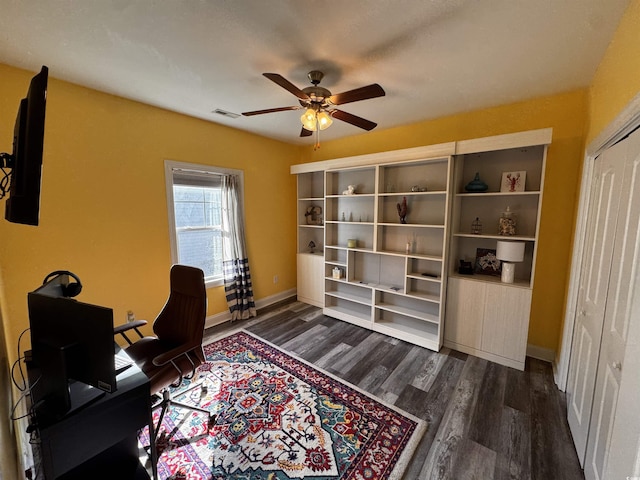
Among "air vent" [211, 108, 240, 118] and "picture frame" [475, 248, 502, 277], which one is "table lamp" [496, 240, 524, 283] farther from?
"air vent" [211, 108, 240, 118]

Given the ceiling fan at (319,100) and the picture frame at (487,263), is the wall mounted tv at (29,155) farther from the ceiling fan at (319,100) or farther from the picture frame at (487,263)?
the picture frame at (487,263)

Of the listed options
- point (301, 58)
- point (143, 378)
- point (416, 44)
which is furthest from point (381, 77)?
point (143, 378)

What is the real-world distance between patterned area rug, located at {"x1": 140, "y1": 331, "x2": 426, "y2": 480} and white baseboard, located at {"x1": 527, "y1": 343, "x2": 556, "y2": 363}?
5.46 feet

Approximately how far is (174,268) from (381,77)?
232cm

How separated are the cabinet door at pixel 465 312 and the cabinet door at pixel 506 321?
2.4 inches

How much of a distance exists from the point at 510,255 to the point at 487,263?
0.43 m

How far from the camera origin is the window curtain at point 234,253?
3.46 m

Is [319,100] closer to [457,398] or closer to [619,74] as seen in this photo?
[619,74]

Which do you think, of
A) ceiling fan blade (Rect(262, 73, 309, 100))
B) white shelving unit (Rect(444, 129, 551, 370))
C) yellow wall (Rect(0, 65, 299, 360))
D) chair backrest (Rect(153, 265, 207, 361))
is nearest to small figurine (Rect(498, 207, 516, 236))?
white shelving unit (Rect(444, 129, 551, 370))

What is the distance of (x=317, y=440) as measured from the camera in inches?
68.9

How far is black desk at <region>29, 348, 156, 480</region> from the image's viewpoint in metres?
1.00

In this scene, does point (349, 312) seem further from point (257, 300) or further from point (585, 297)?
point (585, 297)

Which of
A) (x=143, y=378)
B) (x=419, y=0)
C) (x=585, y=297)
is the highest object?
(x=419, y=0)

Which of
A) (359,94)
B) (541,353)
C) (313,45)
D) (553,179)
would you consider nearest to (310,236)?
(359,94)
